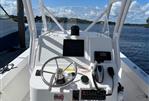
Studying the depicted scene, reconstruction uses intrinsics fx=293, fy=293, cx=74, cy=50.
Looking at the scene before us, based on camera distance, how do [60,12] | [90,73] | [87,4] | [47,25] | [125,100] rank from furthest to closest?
[47,25] → [60,12] → [125,100] → [87,4] → [90,73]

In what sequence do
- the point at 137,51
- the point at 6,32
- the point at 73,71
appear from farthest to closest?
1. the point at 137,51
2. the point at 6,32
3. the point at 73,71

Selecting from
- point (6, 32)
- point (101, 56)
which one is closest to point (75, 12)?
point (101, 56)

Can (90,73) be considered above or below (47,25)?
below

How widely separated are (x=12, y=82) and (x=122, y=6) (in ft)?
4.67

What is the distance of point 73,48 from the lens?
3.13 metres

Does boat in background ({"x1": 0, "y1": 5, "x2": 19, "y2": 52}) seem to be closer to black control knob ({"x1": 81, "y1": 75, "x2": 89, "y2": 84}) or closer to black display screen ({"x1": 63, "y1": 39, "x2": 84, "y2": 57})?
black display screen ({"x1": 63, "y1": 39, "x2": 84, "y2": 57})

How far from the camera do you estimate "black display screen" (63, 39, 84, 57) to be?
3.11 meters

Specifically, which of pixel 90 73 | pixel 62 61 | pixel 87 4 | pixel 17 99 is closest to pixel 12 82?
pixel 17 99

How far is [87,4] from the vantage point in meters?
3.14

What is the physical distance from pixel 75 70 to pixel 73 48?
0.50 m

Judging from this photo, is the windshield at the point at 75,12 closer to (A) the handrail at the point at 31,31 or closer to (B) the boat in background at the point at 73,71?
(B) the boat in background at the point at 73,71

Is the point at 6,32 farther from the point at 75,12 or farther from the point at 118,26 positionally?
the point at 118,26

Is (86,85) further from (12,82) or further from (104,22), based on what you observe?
(104,22)

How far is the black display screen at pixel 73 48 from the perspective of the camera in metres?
3.11
